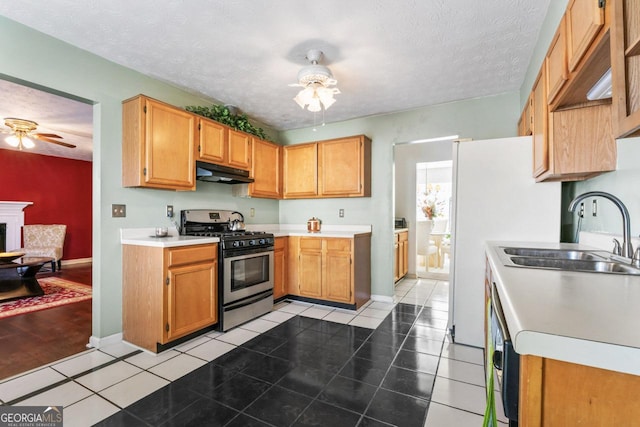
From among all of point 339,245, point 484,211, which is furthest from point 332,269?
point 484,211

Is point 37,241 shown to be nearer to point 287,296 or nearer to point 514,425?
point 287,296

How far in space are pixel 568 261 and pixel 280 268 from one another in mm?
2875

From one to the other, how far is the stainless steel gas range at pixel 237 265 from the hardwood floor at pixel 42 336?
47.3 inches

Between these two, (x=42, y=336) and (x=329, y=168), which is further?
(x=329, y=168)

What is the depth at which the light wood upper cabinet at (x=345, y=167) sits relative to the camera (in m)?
3.74

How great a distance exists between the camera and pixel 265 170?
397 cm

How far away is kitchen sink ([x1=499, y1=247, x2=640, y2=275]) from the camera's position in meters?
1.25

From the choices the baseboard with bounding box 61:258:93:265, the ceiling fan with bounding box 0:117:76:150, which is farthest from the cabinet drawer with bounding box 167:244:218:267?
the baseboard with bounding box 61:258:93:265

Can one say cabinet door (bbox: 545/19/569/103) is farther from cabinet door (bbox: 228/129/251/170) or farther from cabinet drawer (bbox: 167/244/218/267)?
cabinet door (bbox: 228/129/251/170)

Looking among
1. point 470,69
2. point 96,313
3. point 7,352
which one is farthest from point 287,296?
point 470,69

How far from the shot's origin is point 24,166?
18.6 ft

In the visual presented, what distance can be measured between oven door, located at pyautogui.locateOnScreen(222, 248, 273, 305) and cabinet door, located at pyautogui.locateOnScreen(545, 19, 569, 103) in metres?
2.70

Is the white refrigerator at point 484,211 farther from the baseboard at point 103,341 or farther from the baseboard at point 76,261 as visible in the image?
the baseboard at point 76,261

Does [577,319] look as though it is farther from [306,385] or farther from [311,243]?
[311,243]
